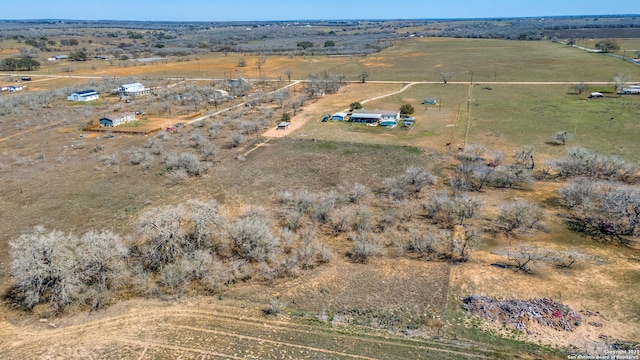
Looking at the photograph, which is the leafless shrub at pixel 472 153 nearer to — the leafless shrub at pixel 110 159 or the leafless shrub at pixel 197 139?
the leafless shrub at pixel 197 139

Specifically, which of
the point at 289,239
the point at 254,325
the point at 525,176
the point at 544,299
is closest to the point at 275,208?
the point at 289,239

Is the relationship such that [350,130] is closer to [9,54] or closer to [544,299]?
[544,299]

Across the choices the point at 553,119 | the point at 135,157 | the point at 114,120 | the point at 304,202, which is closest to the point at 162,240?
the point at 304,202

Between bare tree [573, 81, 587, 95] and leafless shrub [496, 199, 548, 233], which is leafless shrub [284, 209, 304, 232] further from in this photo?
bare tree [573, 81, 587, 95]

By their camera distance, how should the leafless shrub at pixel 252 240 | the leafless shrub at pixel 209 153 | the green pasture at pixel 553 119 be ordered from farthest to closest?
the green pasture at pixel 553 119 < the leafless shrub at pixel 209 153 < the leafless shrub at pixel 252 240

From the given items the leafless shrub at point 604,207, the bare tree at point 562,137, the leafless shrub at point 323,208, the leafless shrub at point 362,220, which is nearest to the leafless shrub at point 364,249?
the leafless shrub at point 362,220

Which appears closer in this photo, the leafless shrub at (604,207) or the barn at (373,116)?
the leafless shrub at (604,207)
